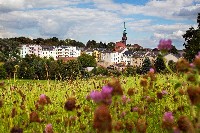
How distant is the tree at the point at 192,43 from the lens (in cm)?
3373

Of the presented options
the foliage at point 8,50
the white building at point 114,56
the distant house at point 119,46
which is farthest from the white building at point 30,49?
the distant house at point 119,46

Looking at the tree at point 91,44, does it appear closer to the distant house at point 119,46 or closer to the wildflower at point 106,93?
the distant house at point 119,46

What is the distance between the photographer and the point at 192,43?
36.3m

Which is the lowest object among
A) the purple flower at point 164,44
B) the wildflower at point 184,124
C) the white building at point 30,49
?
the white building at point 30,49

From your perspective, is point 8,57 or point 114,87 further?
point 8,57

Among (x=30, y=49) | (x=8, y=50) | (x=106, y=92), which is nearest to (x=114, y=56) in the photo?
(x=30, y=49)

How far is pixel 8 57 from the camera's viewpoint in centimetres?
10381

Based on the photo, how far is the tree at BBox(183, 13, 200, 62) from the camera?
33.7 m

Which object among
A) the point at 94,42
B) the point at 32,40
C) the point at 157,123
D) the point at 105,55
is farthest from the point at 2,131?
the point at 94,42

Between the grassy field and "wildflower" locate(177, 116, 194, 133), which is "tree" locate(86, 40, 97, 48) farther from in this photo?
"wildflower" locate(177, 116, 194, 133)

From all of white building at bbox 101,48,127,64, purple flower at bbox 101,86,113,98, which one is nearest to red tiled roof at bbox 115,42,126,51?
white building at bbox 101,48,127,64

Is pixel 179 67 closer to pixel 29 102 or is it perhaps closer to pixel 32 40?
pixel 29 102

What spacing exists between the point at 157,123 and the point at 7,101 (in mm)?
3139

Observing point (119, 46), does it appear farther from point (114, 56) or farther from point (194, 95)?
point (194, 95)
